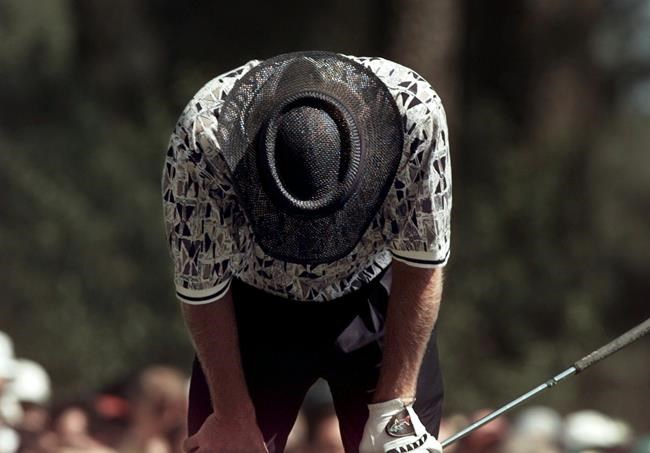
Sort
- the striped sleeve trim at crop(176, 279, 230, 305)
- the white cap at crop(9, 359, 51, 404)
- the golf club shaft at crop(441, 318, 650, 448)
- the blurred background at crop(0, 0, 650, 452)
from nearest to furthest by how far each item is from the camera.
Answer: the striped sleeve trim at crop(176, 279, 230, 305) < the golf club shaft at crop(441, 318, 650, 448) < the white cap at crop(9, 359, 51, 404) < the blurred background at crop(0, 0, 650, 452)

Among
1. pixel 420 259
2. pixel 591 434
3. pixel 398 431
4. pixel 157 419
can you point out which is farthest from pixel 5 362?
pixel 420 259

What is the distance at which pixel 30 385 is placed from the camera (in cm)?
742

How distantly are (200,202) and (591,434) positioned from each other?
393cm

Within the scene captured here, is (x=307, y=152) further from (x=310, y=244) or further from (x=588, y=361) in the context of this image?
(x=588, y=361)

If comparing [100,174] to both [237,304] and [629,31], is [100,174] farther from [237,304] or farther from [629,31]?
[237,304]

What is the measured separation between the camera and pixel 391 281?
388 cm

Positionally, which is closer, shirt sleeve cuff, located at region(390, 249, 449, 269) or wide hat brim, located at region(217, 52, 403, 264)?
wide hat brim, located at region(217, 52, 403, 264)

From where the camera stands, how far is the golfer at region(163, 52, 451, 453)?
3338 millimetres

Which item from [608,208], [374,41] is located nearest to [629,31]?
[608,208]

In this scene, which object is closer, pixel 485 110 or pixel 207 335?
pixel 207 335

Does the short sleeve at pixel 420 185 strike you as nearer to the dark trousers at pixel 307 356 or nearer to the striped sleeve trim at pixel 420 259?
the striped sleeve trim at pixel 420 259

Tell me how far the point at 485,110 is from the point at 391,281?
5.46 meters

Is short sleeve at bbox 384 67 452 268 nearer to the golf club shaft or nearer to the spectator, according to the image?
the golf club shaft

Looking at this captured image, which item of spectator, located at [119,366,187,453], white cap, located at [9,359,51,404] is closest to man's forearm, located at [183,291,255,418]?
spectator, located at [119,366,187,453]
